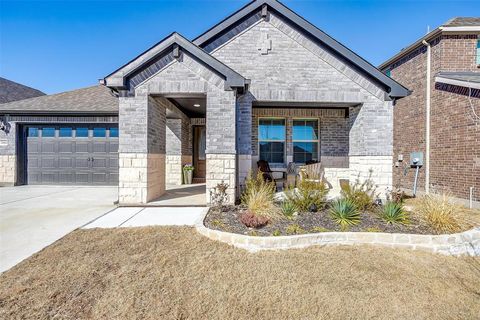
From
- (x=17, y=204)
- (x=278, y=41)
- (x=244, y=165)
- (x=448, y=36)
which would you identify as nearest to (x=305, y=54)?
(x=278, y=41)

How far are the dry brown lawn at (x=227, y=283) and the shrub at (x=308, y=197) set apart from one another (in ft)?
4.55

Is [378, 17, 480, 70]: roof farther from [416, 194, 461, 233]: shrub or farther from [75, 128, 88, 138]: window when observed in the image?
[75, 128, 88, 138]: window

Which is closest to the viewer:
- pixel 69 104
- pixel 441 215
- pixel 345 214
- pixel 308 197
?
pixel 441 215

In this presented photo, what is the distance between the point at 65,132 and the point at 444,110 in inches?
610

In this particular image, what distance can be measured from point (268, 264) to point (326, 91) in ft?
→ 19.9

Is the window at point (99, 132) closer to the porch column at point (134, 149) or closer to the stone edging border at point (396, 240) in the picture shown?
the porch column at point (134, 149)

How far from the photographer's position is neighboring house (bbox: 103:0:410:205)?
250 inches

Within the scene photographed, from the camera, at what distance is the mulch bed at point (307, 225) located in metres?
4.33

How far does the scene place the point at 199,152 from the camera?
11914 mm

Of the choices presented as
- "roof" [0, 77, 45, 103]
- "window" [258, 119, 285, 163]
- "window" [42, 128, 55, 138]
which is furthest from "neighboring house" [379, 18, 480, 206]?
"roof" [0, 77, 45, 103]

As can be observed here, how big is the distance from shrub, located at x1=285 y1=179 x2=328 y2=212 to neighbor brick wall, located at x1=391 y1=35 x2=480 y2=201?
597 centimetres

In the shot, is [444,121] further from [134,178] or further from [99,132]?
[99,132]

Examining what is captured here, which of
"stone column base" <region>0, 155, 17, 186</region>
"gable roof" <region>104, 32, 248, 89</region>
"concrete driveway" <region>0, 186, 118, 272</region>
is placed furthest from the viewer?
"stone column base" <region>0, 155, 17, 186</region>

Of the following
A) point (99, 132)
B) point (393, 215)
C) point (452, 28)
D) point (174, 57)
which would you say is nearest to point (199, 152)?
point (99, 132)
